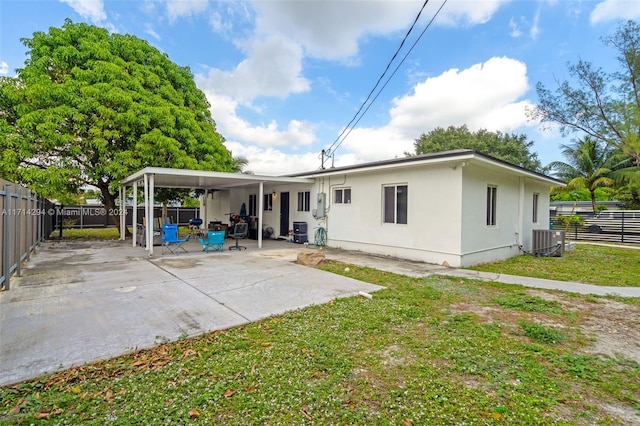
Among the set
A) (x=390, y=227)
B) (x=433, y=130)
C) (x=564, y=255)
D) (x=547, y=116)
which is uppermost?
(x=433, y=130)

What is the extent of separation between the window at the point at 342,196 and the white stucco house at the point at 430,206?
0.12 ft

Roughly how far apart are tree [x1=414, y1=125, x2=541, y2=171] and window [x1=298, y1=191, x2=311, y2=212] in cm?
1834

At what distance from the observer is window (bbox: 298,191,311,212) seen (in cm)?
1230

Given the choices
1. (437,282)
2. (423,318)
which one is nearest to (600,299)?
(437,282)

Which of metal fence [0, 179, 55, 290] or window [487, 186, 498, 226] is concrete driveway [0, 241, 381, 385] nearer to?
metal fence [0, 179, 55, 290]

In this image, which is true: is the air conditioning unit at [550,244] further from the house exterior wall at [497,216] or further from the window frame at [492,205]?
the window frame at [492,205]

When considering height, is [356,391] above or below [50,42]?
below

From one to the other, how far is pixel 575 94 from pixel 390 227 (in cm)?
831

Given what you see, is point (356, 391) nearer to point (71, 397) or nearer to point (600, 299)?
point (71, 397)

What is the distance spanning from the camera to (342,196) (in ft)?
35.1

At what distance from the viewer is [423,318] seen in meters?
3.96

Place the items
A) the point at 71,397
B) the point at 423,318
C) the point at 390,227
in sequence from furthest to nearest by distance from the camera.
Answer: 1. the point at 390,227
2. the point at 423,318
3. the point at 71,397

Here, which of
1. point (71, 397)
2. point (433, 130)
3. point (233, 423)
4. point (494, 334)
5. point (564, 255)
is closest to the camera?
point (233, 423)

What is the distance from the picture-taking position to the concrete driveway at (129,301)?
2.96m
